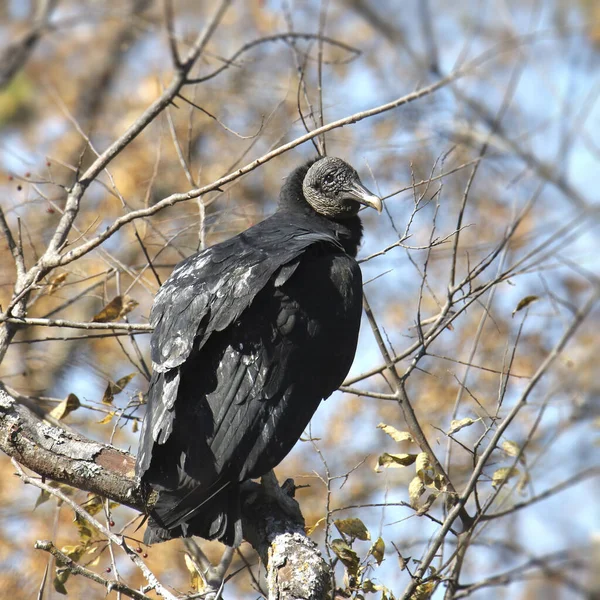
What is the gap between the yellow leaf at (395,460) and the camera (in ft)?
9.18

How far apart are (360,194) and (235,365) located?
4.57 ft

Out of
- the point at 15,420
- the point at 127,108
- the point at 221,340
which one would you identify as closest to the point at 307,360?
the point at 221,340

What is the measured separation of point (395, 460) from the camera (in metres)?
2.82

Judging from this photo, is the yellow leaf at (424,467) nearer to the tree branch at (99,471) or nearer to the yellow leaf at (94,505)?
the tree branch at (99,471)

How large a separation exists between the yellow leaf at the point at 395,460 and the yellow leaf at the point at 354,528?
0.70 ft

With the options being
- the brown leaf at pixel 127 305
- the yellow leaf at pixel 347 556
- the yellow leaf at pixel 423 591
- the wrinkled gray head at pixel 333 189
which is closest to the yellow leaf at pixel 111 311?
the brown leaf at pixel 127 305

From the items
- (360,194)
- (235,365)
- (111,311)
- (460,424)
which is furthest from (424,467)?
(360,194)

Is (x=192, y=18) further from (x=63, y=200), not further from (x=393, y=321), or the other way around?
(x=393, y=321)

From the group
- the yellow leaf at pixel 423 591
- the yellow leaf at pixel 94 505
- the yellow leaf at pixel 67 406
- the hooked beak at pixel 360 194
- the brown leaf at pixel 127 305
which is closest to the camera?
the yellow leaf at pixel 423 591

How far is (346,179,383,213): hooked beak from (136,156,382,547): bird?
1.64 feet

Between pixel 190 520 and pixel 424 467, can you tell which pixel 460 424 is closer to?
pixel 424 467

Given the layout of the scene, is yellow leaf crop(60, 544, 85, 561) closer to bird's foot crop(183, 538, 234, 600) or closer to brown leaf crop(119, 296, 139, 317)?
bird's foot crop(183, 538, 234, 600)

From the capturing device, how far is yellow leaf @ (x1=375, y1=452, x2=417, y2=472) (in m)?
2.80

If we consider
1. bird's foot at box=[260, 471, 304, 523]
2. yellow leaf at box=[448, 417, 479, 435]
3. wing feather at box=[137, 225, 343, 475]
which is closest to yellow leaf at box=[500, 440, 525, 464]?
yellow leaf at box=[448, 417, 479, 435]
